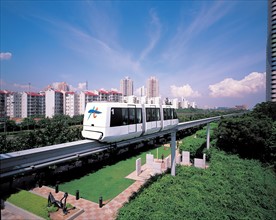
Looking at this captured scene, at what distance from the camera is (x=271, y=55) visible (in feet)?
222

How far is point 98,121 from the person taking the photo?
28.5ft

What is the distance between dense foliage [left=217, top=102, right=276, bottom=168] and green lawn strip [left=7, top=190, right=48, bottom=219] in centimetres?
2103

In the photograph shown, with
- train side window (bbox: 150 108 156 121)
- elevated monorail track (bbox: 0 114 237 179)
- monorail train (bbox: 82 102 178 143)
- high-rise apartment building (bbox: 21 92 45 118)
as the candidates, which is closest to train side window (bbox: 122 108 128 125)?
monorail train (bbox: 82 102 178 143)

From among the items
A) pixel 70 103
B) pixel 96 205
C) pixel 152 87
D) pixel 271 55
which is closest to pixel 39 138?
pixel 96 205

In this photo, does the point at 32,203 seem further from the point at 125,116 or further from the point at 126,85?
the point at 126,85

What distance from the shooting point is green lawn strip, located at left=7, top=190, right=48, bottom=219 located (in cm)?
1057

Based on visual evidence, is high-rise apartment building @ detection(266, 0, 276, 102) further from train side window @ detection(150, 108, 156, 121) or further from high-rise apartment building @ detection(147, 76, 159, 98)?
train side window @ detection(150, 108, 156, 121)

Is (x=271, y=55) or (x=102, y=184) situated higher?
(x=271, y=55)

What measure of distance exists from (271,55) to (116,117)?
80.0m

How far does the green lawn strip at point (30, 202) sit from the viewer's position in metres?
10.6

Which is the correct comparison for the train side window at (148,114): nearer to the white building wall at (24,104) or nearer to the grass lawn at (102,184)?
the grass lawn at (102,184)

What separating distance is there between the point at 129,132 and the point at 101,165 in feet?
38.7

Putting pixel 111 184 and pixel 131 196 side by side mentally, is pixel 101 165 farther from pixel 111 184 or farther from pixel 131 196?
pixel 131 196

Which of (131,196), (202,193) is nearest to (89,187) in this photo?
(131,196)
